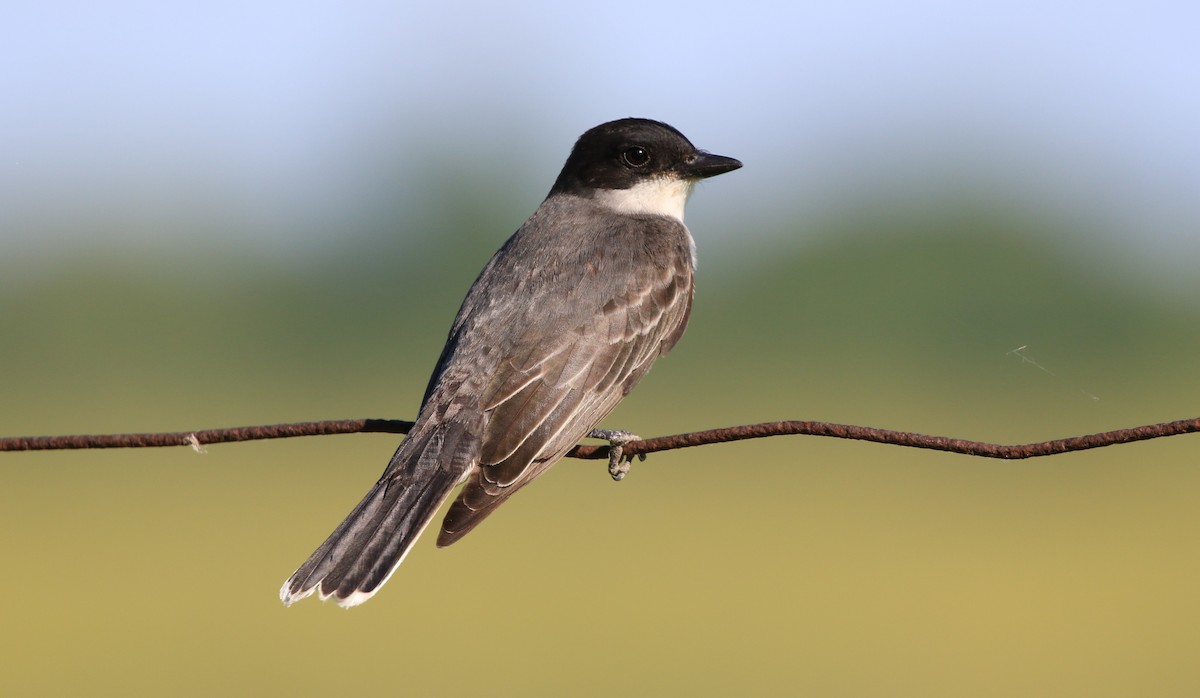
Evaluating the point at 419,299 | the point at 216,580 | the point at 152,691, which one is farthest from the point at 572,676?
the point at 419,299

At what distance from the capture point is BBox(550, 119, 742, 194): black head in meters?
8.02

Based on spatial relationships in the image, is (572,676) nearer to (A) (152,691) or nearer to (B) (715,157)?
(A) (152,691)

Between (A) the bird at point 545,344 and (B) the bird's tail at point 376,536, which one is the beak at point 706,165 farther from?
(B) the bird's tail at point 376,536

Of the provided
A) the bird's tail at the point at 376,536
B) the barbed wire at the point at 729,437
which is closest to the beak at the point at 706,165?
the bird's tail at the point at 376,536

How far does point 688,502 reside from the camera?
80.1 feet

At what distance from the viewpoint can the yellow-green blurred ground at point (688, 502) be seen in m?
16.5

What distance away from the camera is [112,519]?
23484 mm

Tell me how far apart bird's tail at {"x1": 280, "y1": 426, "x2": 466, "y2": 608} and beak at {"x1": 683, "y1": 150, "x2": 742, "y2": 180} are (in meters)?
2.61

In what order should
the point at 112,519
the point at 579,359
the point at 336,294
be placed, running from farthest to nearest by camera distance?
1. the point at 336,294
2. the point at 112,519
3. the point at 579,359

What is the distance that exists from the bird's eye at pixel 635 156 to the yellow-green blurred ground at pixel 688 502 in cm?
836

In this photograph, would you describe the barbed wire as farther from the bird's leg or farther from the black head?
the black head

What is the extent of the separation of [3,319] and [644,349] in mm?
34137

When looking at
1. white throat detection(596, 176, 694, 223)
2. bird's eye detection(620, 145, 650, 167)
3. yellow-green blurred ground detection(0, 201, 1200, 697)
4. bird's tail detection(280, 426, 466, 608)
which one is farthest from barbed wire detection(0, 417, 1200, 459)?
yellow-green blurred ground detection(0, 201, 1200, 697)

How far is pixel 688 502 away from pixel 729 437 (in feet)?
65.0
